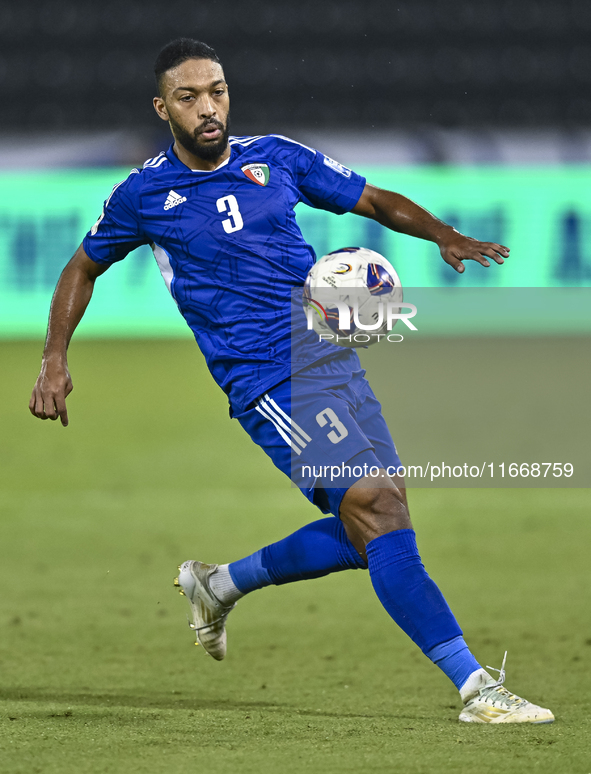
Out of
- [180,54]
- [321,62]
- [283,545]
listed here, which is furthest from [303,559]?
[321,62]

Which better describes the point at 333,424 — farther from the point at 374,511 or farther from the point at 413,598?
the point at 413,598

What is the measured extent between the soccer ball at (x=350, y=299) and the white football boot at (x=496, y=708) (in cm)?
105

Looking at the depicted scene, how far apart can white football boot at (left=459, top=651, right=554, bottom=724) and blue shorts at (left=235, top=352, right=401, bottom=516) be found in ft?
2.03

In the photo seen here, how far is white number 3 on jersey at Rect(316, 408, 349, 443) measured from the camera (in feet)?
10.1

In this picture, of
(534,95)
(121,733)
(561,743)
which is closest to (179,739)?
(121,733)

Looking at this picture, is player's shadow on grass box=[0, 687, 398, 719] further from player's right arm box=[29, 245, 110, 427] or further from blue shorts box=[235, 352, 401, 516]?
player's right arm box=[29, 245, 110, 427]

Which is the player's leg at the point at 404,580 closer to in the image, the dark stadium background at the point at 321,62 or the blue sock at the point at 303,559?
the blue sock at the point at 303,559

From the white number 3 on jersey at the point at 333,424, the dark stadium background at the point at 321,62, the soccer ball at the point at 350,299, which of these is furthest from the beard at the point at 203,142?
the dark stadium background at the point at 321,62

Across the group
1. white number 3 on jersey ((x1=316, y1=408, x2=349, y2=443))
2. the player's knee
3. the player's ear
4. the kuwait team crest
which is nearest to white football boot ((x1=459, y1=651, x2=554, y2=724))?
the player's knee

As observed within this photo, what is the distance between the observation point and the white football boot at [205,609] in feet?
12.2

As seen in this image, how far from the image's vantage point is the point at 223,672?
154 inches

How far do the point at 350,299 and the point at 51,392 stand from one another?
93cm

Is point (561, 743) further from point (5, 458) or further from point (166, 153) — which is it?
point (5, 458)

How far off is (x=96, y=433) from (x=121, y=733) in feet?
19.0
